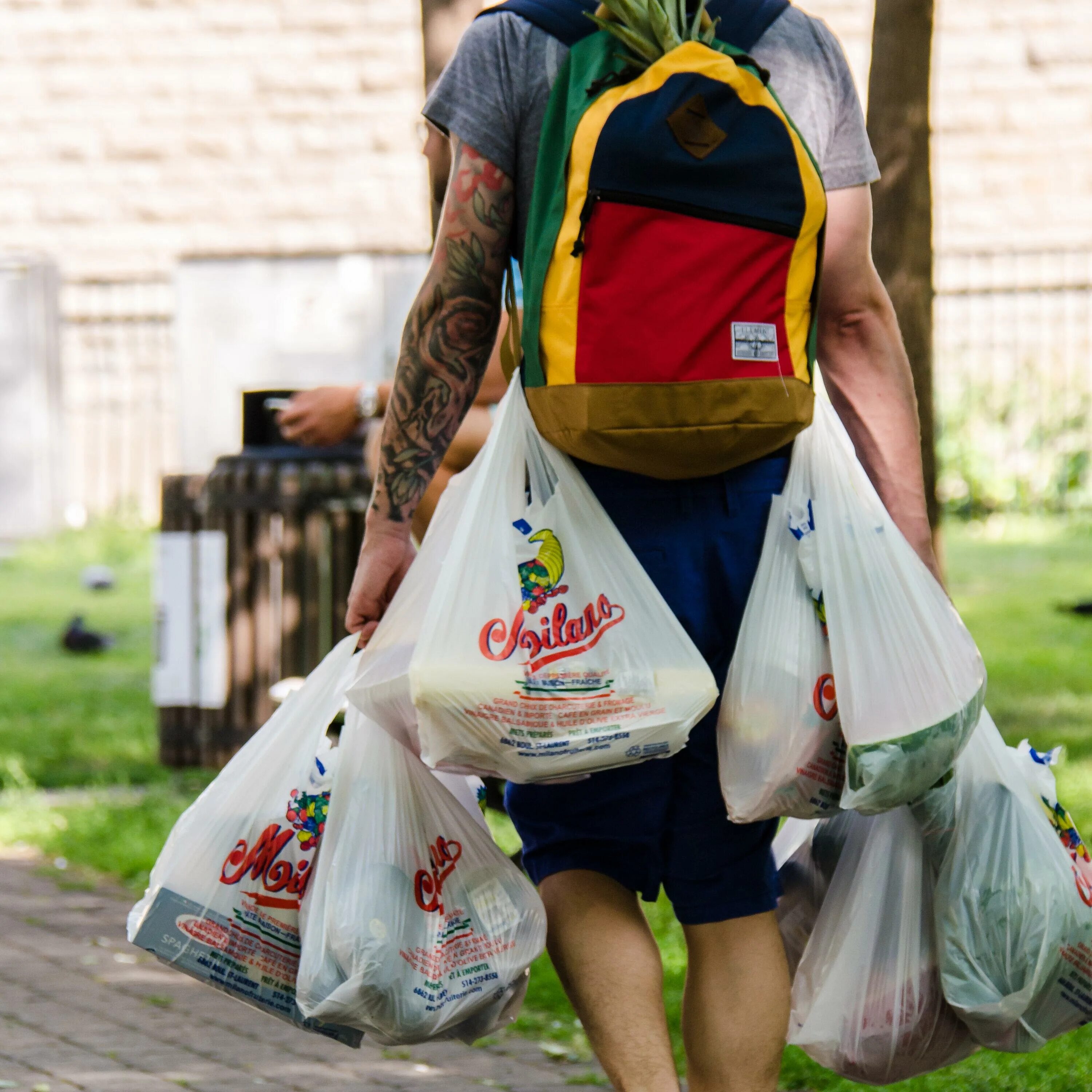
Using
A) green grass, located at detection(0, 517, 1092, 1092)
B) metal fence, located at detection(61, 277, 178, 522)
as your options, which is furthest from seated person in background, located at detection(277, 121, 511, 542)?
metal fence, located at detection(61, 277, 178, 522)

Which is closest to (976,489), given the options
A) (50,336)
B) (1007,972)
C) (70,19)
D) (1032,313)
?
(1032,313)

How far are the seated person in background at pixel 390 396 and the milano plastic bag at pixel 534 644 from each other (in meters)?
0.34

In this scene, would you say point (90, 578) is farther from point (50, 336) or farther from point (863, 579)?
point (863, 579)

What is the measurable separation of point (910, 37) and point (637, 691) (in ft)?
12.0

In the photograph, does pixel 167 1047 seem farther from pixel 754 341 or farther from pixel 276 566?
pixel 276 566

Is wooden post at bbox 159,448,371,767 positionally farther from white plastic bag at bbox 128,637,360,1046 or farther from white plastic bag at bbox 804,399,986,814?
white plastic bag at bbox 804,399,986,814

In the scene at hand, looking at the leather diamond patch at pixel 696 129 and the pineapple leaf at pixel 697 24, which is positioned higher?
the pineapple leaf at pixel 697 24

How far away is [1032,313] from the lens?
1423 cm

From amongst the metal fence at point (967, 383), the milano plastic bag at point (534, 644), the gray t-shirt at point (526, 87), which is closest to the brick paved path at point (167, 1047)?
the milano plastic bag at point (534, 644)

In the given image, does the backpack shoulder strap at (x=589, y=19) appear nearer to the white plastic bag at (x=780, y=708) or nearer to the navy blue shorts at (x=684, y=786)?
the navy blue shorts at (x=684, y=786)

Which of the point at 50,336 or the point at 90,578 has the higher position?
the point at 50,336

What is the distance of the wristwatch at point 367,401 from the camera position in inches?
147

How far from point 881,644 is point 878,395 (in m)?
0.45

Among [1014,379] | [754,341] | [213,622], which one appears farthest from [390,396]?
[1014,379]
